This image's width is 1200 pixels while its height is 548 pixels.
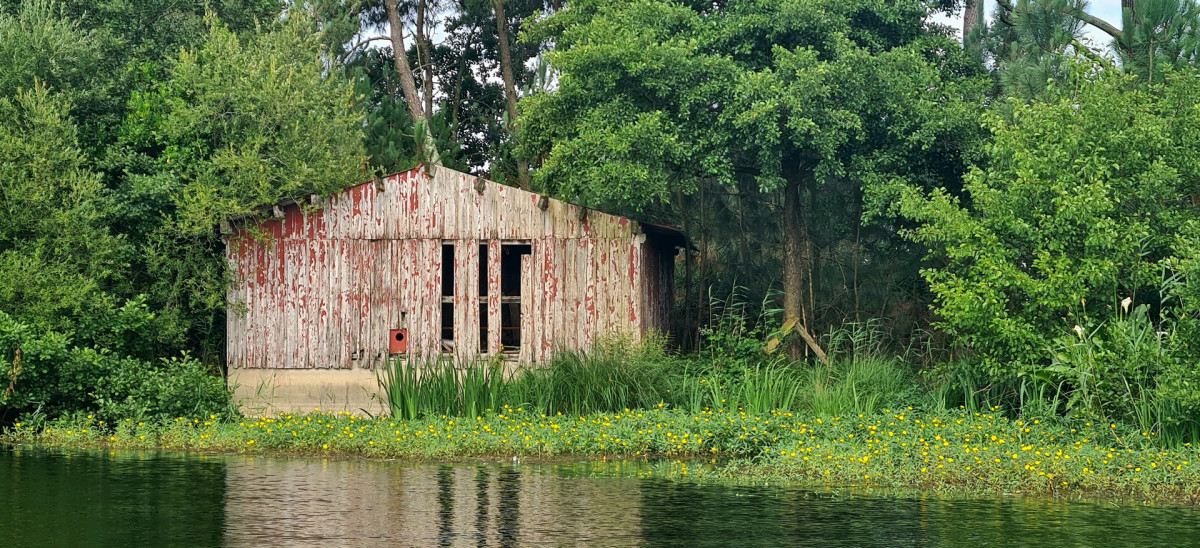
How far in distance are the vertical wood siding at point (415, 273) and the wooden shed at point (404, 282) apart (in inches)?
0.7

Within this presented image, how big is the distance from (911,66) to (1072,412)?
7.64 metres

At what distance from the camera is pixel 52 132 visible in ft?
68.2

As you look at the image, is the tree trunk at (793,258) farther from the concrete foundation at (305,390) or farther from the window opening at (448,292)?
Result: the concrete foundation at (305,390)

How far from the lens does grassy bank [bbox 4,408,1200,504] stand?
13.5m

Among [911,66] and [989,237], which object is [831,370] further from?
[911,66]

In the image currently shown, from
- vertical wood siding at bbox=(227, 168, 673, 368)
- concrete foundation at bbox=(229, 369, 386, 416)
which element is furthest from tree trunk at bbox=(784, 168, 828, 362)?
concrete foundation at bbox=(229, 369, 386, 416)

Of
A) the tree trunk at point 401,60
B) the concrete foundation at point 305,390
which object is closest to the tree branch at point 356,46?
the tree trunk at point 401,60

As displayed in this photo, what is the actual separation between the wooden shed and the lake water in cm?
624

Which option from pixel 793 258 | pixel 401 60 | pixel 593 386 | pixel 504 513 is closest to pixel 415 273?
pixel 593 386

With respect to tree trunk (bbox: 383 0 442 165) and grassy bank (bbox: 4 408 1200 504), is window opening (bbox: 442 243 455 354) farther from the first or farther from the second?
tree trunk (bbox: 383 0 442 165)

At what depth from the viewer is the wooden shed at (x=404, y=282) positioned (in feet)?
69.9

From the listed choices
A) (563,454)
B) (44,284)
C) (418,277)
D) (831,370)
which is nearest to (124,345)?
(44,284)

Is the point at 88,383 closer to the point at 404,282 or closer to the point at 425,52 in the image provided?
the point at 404,282

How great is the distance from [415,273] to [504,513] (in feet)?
33.8
